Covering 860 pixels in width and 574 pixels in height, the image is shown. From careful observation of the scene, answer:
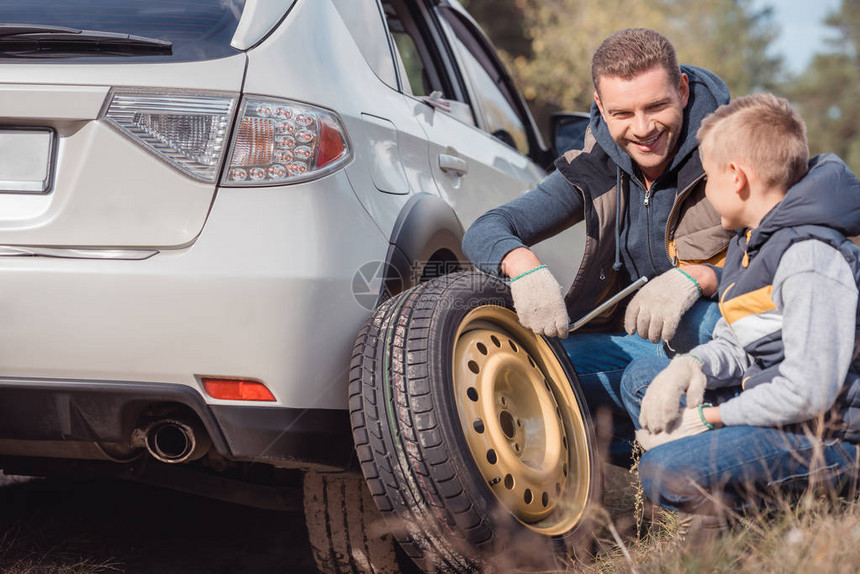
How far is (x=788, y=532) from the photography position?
6.06ft

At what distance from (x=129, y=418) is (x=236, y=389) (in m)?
0.28

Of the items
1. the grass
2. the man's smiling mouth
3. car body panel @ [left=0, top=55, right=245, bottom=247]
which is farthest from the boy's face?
car body panel @ [left=0, top=55, right=245, bottom=247]

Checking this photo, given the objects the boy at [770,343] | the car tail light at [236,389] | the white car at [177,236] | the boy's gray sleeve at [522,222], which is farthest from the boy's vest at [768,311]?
the car tail light at [236,389]

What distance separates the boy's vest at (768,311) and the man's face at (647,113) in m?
0.58

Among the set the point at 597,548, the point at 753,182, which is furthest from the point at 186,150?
the point at 597,548

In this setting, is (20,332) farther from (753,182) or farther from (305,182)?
(753,182)

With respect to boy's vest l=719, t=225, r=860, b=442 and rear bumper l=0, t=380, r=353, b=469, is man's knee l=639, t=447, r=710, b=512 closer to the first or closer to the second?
boy's vest l=719, t=225, r=860, b=442

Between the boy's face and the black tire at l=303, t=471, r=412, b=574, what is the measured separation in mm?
1242

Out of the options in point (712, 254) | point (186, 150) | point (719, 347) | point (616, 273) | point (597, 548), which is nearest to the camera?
point (186, 150)

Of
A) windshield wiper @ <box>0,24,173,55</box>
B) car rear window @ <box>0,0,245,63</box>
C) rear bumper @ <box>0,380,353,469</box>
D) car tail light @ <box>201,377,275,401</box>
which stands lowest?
rear bumper @ <box>0,380,353,469</box>

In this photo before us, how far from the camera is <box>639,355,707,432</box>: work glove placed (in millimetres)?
2113

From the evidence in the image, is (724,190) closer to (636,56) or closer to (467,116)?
(636,56)

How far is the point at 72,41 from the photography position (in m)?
2.05

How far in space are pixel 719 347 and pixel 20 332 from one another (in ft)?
5.71
